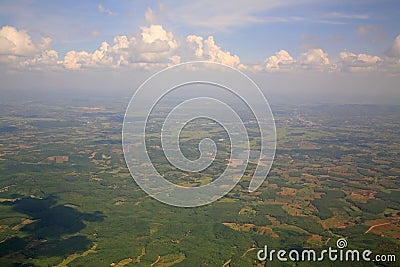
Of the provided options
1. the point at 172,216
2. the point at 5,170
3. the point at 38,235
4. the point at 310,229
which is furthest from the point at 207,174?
the point at 5,170

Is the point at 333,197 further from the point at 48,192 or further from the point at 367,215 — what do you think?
the point at 48,192

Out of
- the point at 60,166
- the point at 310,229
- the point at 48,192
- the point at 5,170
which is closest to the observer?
the point at 310,229

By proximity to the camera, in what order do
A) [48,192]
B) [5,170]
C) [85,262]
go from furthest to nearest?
[5,170], [48,192], [85,262]

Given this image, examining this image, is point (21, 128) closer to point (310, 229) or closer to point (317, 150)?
point (317, 150)

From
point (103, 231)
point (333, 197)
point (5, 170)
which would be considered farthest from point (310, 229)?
point (5, 170)

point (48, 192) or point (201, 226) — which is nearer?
point (201, 226)

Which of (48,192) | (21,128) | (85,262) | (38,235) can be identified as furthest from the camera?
(21,128)
